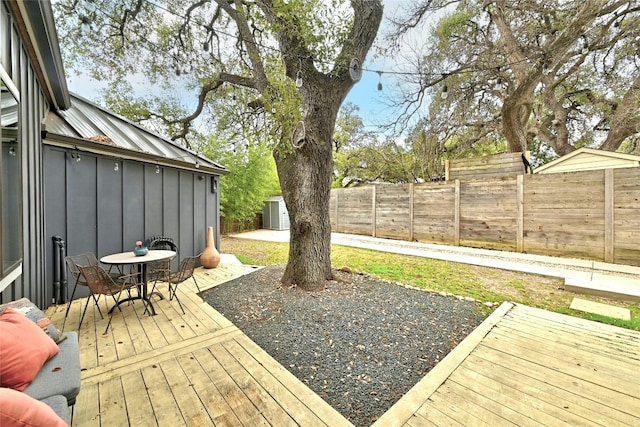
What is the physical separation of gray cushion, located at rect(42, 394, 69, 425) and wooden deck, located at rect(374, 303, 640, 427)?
1574mm

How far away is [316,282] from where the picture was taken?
381cm

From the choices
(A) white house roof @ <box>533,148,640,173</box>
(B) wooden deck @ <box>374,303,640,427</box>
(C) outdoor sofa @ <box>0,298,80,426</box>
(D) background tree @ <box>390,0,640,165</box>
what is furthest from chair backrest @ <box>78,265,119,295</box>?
(A) white house roof @ <box>533,148,640,173</box>

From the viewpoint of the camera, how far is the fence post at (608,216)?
506 cm

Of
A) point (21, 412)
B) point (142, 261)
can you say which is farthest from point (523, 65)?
point (21, 412)

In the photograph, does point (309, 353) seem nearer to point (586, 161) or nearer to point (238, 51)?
point (238, 51)

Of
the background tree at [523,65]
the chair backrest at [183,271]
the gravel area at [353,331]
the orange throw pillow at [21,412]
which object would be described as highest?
the background tree at [523,65]

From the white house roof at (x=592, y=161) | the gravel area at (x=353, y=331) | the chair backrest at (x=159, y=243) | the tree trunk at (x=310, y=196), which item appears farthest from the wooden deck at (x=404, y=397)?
the white house roof at (x=592, y=161)

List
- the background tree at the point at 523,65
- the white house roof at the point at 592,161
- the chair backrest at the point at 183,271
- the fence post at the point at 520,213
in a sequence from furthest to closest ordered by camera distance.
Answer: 1. the fence post at the point at 520,213
2. the background tree at the point at 523,65
3. the white house roof at the point at 592,161
4. the chair backrest at the point at 183,271

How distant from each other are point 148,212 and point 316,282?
10.3 feet

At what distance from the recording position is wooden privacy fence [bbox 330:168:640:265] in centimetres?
→ 501

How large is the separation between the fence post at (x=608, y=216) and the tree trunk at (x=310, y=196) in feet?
18.1

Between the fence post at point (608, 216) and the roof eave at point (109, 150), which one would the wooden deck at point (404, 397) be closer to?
the roof eave at point (109, 150)

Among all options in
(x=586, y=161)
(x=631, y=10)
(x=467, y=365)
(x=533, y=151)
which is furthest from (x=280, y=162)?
(x=533, y=151)

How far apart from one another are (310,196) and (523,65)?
7185mm
